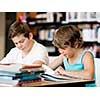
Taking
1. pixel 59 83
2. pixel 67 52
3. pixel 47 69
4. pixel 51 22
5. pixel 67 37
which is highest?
pixel 51 22

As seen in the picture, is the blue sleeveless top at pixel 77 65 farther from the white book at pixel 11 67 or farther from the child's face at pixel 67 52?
the white book at pixel 11 67

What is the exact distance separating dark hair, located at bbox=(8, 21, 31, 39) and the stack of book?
0.74 feet

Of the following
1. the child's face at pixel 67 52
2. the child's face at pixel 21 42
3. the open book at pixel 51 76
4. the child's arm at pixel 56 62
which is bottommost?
the open book at pixel 51 76

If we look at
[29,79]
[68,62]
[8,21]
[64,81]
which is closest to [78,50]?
[68,62]

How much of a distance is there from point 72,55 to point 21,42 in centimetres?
38

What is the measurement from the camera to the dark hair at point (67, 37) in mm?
2164

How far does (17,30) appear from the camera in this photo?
2.19 meters

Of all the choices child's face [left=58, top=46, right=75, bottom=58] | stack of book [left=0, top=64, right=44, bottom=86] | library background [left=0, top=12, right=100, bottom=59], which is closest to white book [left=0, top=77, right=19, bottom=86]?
stack of book [left=0, top=64, right=44, bottom=86]

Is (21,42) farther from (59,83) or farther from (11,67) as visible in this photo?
(59,83)

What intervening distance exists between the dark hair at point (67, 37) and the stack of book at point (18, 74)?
235 mm

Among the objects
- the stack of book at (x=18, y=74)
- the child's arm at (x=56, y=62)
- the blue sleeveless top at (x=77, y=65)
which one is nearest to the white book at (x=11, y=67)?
the stack of book at (x=18, y=74)

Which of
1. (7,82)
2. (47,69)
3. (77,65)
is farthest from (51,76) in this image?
(7,82)

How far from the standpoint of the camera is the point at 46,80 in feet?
7.14

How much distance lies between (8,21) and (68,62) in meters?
0.53
